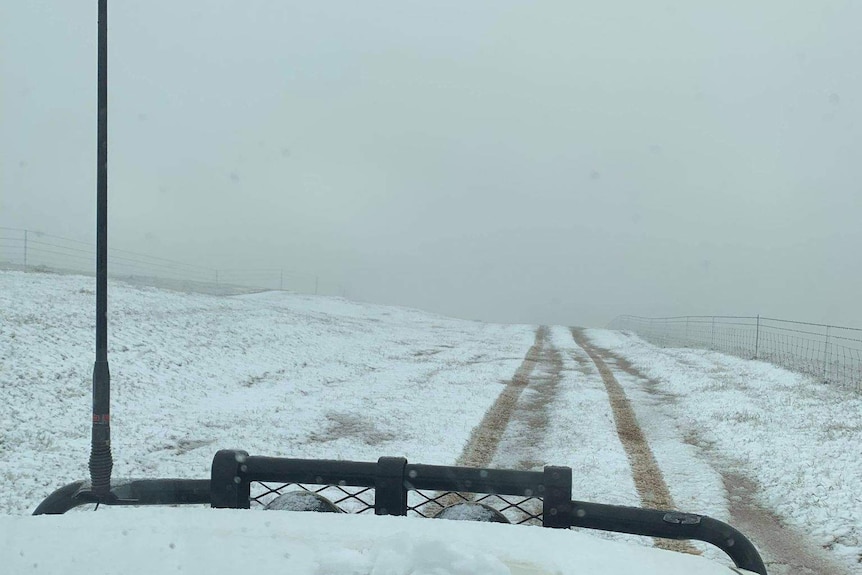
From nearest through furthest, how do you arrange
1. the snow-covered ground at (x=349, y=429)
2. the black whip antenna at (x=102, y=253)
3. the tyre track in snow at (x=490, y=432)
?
1. the snow-covered ground at (x=349, y=429)
2. the black whip antenna at (x=102, y=253)
3. the tyre track in snow at (x=490, y=432)

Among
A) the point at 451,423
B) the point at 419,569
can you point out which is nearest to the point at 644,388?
the point at 451,423

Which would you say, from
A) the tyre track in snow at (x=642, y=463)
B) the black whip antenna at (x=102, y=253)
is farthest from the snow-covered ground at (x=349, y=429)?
the black whip antenna at (x=102, y=253)

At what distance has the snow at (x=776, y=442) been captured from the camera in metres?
7.40

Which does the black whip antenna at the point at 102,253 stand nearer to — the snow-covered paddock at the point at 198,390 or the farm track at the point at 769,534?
the snow-covered paddock at the point at 198,390

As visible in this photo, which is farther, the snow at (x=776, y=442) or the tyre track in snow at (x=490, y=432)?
the tyre track in snow at (x=490, y=432)

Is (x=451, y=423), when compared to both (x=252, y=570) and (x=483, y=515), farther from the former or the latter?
(x=252, y=570)

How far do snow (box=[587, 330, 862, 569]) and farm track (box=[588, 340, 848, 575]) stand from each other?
0.47 feet

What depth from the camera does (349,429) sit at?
11.1 m

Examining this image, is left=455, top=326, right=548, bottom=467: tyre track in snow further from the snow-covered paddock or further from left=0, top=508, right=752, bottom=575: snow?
left=0, top=508, right=752, bottom=575: snow

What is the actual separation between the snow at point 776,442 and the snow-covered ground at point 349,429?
0.13ft

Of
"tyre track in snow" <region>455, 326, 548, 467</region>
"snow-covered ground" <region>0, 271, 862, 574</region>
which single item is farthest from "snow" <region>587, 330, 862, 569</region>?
"tyre track in snow" <region>455, 326, 548, 467</region>

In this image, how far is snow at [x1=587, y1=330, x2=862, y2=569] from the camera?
7.40m

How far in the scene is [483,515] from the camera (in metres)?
3.24

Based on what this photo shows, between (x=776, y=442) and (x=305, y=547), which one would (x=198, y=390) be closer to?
(x=776, y=442)
